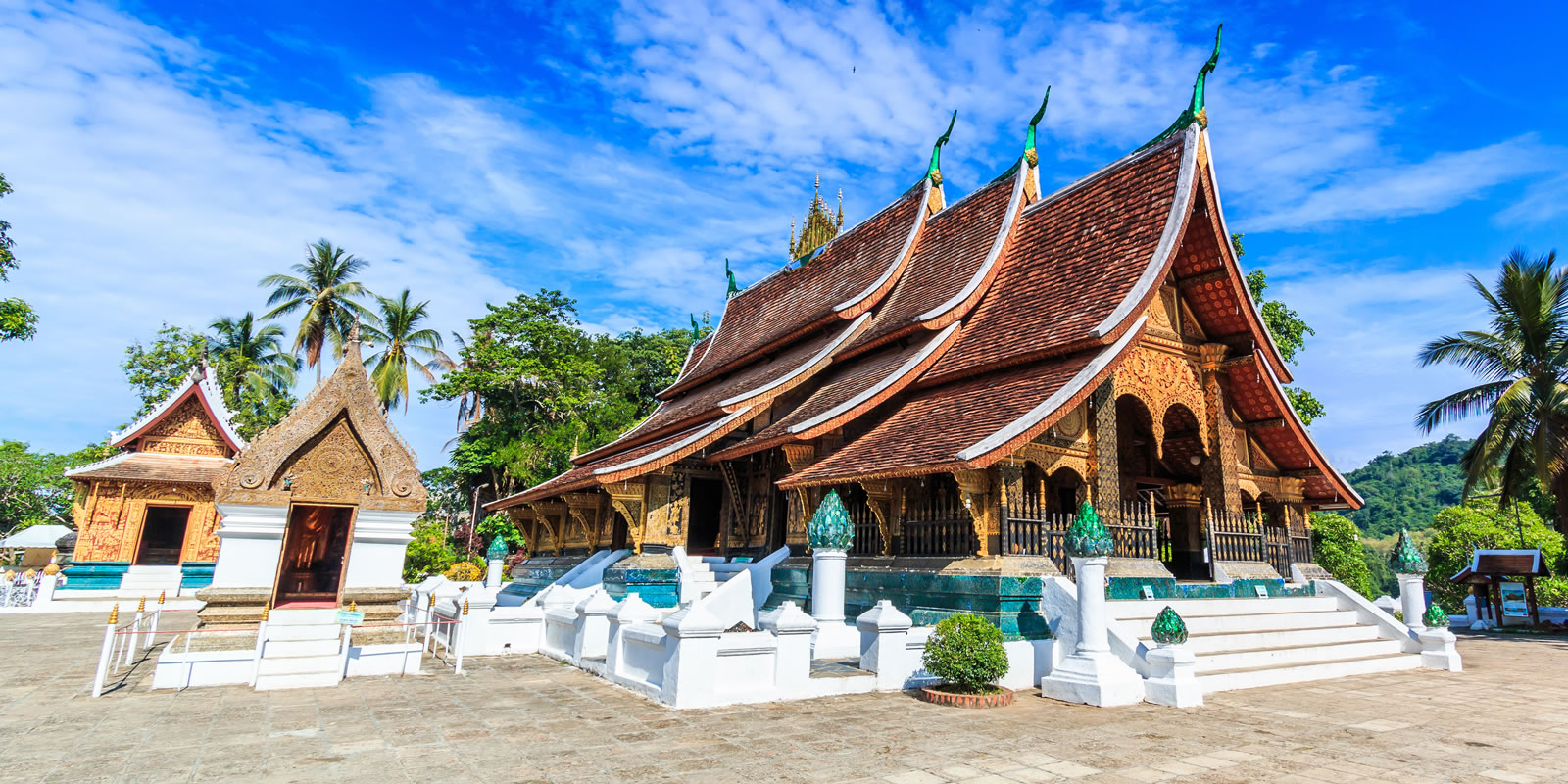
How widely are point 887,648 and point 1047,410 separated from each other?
298cm

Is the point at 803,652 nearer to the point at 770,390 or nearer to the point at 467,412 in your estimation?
the point at 770,390

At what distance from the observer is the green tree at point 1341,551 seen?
71.9 feet

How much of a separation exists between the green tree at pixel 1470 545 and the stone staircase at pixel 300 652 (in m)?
31.0

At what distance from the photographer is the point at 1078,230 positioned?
11.4 m

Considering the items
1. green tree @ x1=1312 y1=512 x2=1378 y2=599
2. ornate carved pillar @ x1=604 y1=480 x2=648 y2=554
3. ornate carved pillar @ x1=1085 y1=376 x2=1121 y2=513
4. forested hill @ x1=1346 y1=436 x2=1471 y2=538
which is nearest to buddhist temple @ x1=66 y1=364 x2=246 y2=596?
ornate carved pillar @ x1=604 y1=480 x2=648 y2=554

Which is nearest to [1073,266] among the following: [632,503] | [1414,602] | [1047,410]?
[1047,410]

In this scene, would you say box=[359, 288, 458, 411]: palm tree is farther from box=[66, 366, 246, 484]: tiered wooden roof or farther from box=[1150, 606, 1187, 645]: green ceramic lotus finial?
box=[1150, 606, 1187, 645]: green ceramic lotus finial

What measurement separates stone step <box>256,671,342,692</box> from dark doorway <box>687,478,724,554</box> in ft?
24.5

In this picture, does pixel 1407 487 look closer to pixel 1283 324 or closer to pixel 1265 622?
pixel 1283 324

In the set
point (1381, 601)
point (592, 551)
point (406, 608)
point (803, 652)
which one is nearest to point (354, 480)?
point (803, 652)

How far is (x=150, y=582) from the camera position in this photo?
20.3 metres

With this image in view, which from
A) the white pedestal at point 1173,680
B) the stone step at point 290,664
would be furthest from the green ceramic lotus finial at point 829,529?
the stone step at point 290,664

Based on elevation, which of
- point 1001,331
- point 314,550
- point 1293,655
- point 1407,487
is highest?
point 1407,487

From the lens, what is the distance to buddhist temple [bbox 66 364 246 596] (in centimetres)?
2036
